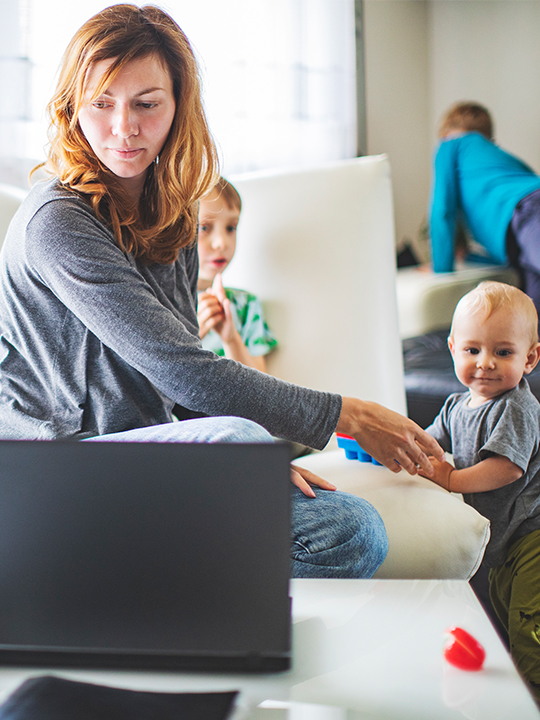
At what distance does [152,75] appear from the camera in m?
0.94

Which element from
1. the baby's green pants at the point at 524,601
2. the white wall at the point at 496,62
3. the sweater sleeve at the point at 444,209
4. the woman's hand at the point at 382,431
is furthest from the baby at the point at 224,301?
the white wall at the point at 496,62

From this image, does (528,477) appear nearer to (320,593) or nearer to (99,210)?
(320,593)

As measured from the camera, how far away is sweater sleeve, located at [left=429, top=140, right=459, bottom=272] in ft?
9.09

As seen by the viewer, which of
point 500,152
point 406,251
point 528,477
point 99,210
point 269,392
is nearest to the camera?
point 269,392

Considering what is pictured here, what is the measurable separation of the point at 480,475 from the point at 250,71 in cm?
224

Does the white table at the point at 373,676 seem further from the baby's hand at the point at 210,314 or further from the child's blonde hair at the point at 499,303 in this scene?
the baby's hand at the point at 210,314

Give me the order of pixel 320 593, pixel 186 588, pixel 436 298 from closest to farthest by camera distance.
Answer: pixel 186 588 → pixel 320 593 → pixel 436 298

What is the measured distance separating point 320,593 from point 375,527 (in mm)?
205

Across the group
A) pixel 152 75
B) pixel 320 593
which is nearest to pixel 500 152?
pixel 152 75

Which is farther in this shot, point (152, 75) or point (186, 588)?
point (152, 75)

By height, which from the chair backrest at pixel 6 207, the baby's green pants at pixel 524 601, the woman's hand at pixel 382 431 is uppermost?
the chair backrest at pixel 6 207

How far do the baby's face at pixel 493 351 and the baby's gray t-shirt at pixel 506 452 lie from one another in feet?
0.11

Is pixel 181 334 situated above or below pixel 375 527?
above

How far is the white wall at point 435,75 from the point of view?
3348mm
